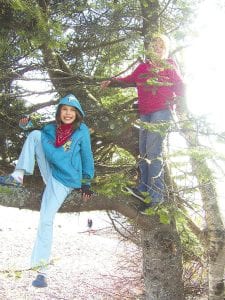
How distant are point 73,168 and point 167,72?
1.50 meters

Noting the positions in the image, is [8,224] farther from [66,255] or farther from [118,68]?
[118,68]

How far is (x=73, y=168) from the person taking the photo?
157 inches

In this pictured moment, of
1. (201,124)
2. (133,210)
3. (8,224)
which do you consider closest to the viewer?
(201,124)

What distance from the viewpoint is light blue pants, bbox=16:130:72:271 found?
3553 millimetres

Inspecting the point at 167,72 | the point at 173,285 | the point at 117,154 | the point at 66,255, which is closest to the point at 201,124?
the point at 167,72

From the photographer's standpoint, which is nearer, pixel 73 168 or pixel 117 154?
pixel 73 168

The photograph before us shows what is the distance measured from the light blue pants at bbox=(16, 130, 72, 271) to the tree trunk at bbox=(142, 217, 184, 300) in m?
2.08

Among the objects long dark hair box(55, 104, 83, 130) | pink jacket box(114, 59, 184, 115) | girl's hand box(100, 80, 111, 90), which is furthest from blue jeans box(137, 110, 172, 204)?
long dark hair box(55, 104, 83, 130)

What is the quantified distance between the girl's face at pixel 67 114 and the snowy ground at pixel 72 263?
1529mm

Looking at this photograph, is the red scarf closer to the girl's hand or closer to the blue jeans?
the girl's hand

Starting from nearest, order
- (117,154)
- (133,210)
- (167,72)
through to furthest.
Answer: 1. (167,72)
2. (133,210)
3. (117,154)

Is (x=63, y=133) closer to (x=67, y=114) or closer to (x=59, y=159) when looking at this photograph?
(x=67, y=114)

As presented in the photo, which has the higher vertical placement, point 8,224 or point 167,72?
point 167,72

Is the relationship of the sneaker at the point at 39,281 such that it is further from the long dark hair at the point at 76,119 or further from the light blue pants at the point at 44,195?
the long dark hair at the point at 76,119
